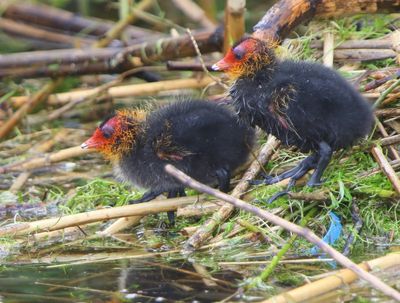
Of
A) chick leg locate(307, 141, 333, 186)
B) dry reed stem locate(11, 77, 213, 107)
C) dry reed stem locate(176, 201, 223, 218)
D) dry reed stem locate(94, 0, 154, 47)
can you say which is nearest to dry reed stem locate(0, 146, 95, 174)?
dry reed stem locate(11, 77, 213, 107)

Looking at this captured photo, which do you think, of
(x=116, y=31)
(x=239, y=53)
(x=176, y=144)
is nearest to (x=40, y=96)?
(x=116, y=31)

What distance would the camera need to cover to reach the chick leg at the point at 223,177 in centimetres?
489

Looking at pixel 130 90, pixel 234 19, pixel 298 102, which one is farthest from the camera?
pixel 130 90

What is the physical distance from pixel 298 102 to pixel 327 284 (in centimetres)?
117

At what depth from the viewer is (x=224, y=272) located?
416 cm

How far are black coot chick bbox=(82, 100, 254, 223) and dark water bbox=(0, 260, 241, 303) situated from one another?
1.92ft

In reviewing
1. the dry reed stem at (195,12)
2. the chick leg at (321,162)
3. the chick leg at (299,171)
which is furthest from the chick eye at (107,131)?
the dry reed stem at (195,12)

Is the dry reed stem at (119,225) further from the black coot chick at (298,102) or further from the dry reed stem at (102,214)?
the black coot chick at (298,102)

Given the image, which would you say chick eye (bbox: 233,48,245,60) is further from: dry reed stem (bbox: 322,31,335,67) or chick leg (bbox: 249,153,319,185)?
dry reed stem (bbox: 322,31,335,67)

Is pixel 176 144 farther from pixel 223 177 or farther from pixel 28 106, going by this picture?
pixel 28 106

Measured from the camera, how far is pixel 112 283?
4090 mm

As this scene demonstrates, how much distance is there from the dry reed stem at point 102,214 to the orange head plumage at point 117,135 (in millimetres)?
347

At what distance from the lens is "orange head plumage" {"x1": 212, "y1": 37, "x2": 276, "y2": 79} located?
4.64m

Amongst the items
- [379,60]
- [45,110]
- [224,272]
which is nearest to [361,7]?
[379,60]
